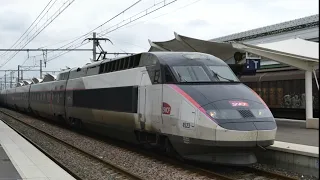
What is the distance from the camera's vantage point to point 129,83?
11195 mm

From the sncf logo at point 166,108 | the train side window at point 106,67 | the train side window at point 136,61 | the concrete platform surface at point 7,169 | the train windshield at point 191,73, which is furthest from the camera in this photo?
the train side window at point 106,67

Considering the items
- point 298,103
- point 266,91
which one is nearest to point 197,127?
point 298,103

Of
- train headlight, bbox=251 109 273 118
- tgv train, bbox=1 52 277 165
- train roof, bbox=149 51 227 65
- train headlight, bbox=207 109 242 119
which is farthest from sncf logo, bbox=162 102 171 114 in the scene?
train headlight, bbox=251 109 273 118

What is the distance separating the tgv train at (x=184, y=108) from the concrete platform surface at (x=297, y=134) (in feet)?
8.15

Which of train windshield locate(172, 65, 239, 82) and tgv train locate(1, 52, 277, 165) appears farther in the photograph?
train windshield locate(172, 65, 239, 82)

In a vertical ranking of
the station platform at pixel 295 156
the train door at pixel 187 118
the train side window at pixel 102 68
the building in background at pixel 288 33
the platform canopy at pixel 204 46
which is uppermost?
the building in background at pixel 288 33

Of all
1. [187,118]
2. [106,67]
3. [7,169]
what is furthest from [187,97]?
[106,67]

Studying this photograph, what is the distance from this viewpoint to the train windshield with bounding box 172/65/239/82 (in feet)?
30.1

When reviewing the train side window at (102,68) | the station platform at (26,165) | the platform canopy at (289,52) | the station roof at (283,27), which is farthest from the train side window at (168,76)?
the station roof at (283,27)

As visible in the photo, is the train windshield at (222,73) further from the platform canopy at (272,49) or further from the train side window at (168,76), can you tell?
the platform canopy at (272,49)

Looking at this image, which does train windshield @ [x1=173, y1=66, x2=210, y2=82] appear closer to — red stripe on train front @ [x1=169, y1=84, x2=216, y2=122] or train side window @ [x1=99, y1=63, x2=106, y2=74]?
red stripe on train front @ [x1=169, y1=84, x2=216, y2=122]

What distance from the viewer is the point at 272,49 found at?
501 inches

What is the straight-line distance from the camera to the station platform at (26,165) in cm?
745

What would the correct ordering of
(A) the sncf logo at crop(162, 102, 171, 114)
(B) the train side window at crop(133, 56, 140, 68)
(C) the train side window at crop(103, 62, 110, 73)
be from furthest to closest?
1. (C) the train side window at crop(103, 62, 110, 73)
2. (B) the train side window at crop(133, 56, 140, 68)
3. (A) the sncf logo at crop(162, 102, 171, 114)
